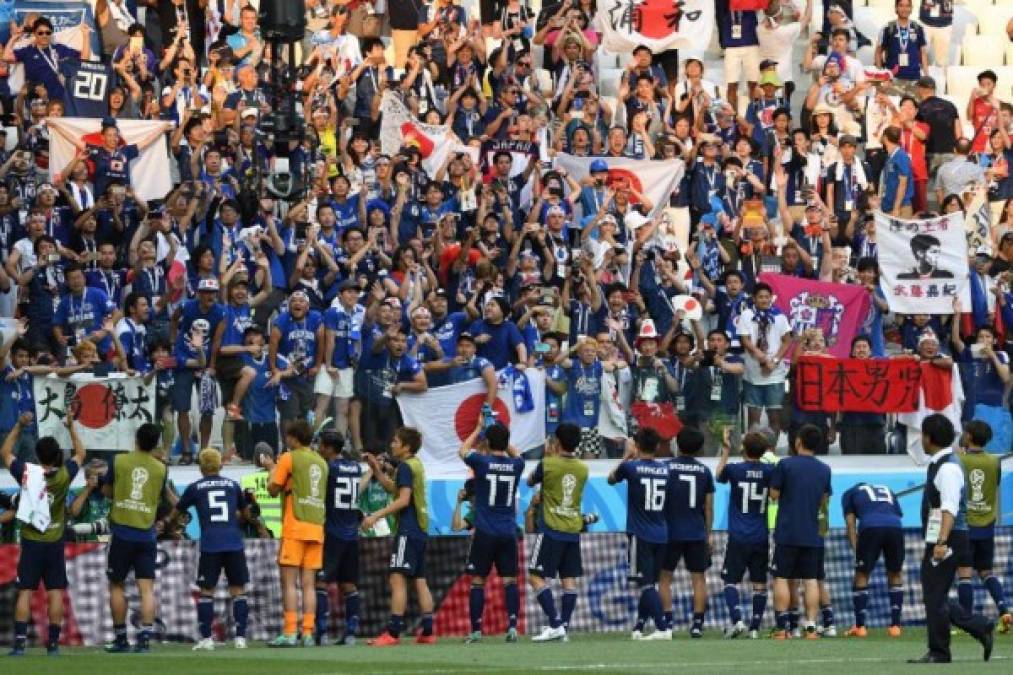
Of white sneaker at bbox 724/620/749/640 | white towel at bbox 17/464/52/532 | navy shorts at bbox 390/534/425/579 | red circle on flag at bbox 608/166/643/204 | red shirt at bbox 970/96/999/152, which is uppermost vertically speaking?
red shirt at bbox 970/96/999/152

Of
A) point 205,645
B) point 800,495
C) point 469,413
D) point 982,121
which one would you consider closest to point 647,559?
point 800,495

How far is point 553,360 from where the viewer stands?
2642cm

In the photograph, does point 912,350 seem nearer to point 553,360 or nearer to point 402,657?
point 553,360

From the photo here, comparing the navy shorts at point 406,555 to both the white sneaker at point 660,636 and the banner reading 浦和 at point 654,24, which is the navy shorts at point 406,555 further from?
the banner reading 浦和 at point 654,24

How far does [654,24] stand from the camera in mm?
33312

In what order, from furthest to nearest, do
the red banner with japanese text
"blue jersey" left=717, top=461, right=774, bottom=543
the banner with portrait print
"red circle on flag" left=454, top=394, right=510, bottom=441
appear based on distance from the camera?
the banner with portrait print → the red banner with japanese text → "red circle on flag" left=454, top=394, right=510, bottom=441 → "blue jersey" left=717, top=461, right=774, bottom=543

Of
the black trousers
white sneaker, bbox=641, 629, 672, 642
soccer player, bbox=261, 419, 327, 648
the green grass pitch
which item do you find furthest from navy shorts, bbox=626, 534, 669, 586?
the black trousers

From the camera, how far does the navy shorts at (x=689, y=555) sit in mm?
21812

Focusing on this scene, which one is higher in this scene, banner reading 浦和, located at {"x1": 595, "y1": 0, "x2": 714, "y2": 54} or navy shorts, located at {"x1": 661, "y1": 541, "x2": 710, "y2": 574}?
banner reading 浦和, located at {"x1": 595, "y1": 0, "x2": 714, "y2": 54}

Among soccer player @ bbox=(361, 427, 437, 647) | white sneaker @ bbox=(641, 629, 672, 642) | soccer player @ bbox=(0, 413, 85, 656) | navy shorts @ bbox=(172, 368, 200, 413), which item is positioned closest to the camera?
soccer player @ bbox=(0, 413, 85, 656)

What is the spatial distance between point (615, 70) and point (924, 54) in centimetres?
420

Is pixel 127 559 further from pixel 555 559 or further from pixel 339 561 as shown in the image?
pixel 555 559

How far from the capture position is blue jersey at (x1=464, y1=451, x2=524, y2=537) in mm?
21438

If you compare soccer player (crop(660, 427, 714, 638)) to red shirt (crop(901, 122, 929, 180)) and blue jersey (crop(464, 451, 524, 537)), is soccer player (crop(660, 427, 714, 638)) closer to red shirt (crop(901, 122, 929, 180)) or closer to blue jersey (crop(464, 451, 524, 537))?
blue jersey (crop(464, 451, 524, 537))
